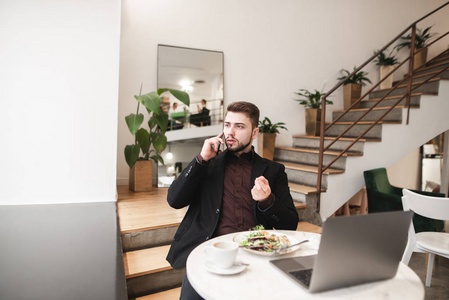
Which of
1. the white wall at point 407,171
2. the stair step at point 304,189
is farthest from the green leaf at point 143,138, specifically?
the white wall at point 407,171

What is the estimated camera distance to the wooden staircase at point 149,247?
6.81 ft

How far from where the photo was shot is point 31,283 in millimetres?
1439

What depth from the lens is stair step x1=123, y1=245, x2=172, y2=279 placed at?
2047 mm

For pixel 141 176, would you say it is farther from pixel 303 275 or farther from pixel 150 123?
pixel 303 275

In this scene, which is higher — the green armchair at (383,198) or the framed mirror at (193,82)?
the framed mirror at (193,82)

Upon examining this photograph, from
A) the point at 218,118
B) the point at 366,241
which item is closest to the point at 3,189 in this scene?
the point at 218,118

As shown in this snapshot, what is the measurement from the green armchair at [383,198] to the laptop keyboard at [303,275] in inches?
105

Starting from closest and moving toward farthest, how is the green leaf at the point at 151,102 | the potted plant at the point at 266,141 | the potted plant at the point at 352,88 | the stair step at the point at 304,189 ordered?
the green leaf at the point at 151,102 → the stair step at the point at 304,189 → the potted plant at the point at 266,141 → the potted plant at the point at 352,88

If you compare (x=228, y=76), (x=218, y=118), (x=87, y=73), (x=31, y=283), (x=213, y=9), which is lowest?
(x=31, y=283)

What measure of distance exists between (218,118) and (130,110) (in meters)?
1.23

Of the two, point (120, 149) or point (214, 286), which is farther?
point (120, 149)

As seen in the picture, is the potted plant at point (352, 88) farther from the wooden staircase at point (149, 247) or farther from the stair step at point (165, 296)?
the stair step at point (165, 296)

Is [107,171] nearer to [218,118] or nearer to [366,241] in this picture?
[218,118]

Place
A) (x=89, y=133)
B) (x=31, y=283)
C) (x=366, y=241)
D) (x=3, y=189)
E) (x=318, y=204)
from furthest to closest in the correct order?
(x=318, y=204) < (x=89, y=133) < (x=3, y=189) < (x=31, y=283) < (x=366, y=241)
